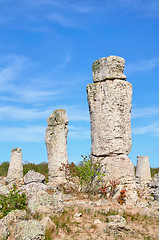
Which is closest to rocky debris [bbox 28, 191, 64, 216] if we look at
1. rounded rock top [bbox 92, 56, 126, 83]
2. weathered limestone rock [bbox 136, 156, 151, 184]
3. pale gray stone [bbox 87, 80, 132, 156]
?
pale gray stone [bbox 87, 80, 132, 156]

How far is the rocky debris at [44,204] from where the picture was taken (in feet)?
28.2

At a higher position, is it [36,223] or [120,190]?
[120,190]

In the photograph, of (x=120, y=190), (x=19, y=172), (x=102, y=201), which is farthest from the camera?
(x=19, y=172)

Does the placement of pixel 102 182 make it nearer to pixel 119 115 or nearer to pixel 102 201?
pixel 102 201

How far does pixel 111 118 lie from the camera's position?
37.4ft

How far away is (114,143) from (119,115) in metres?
1.10

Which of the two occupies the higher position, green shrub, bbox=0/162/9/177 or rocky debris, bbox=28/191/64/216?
green shrub, bbox=0/162/9/177

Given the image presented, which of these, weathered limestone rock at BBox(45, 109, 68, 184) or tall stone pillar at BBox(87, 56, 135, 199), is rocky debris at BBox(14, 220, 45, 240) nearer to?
tall stone pillar at BBox(87, 56, 135, 199)

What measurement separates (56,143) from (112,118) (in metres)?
5.79

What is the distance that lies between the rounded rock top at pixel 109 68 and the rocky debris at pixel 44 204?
5189 mm

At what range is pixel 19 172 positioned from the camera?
65.8 ft

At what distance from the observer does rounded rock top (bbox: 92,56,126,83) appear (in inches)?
462

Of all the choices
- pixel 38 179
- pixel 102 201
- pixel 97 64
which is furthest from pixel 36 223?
pixel 38 179

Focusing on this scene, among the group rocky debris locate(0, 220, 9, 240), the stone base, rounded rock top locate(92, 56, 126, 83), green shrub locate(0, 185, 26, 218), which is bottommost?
rocky debris locate(0, 220, 9, 240)
